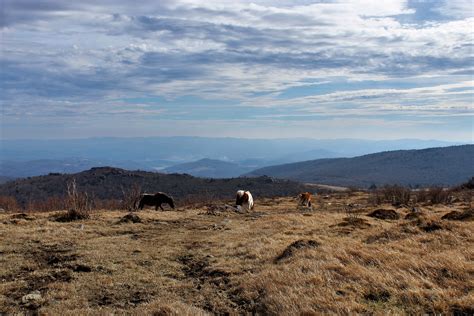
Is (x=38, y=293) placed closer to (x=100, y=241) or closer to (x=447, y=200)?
(x=100, y=241)

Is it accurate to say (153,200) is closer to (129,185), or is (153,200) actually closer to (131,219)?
(131,219)

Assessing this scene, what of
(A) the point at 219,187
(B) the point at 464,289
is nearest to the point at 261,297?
(B) the point at 464,289

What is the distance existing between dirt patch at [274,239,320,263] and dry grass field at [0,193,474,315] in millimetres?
27

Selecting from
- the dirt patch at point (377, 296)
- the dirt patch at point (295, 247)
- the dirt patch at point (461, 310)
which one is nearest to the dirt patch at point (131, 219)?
the dirt patch at point (295, 247)

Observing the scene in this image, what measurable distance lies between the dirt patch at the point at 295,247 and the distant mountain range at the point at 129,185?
56988 millimetres

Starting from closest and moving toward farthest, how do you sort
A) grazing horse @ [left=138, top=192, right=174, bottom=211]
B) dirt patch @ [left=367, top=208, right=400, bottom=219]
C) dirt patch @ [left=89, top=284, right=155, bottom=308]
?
dirt patch @ [left=89, top=284, right=155, bottom=308], dirt patch @ [left=367, top=208, right=400, bottom=219], grazing horse @ [left=138, top=192, right=174, bottom=211]

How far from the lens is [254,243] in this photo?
12602 mm

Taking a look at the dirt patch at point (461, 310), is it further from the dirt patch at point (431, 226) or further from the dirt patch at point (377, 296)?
the dirt patch at point (431, 226)

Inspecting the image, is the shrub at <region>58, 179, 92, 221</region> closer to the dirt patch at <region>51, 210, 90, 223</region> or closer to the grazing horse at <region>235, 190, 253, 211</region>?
the dirt patch at <region>51, 210, 90, 223</region>

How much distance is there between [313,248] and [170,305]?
15.6 feet

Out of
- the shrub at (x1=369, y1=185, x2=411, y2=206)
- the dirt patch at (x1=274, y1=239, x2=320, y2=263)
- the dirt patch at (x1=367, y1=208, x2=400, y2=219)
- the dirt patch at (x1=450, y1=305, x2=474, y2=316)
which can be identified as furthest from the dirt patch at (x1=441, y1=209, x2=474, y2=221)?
the shrub at (x1=369, y1=185, x2=411, y2=206)

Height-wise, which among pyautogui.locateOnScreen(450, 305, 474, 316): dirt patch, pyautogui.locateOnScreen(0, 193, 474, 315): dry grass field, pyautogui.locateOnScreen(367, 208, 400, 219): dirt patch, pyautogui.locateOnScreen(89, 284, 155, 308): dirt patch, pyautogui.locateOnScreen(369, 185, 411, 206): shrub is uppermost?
pyautogui.locateOnScreen(450, 305, 474, 316): dirt patch

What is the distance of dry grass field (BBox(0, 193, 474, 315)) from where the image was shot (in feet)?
23.3

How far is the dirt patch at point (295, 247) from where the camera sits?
1045 cm
